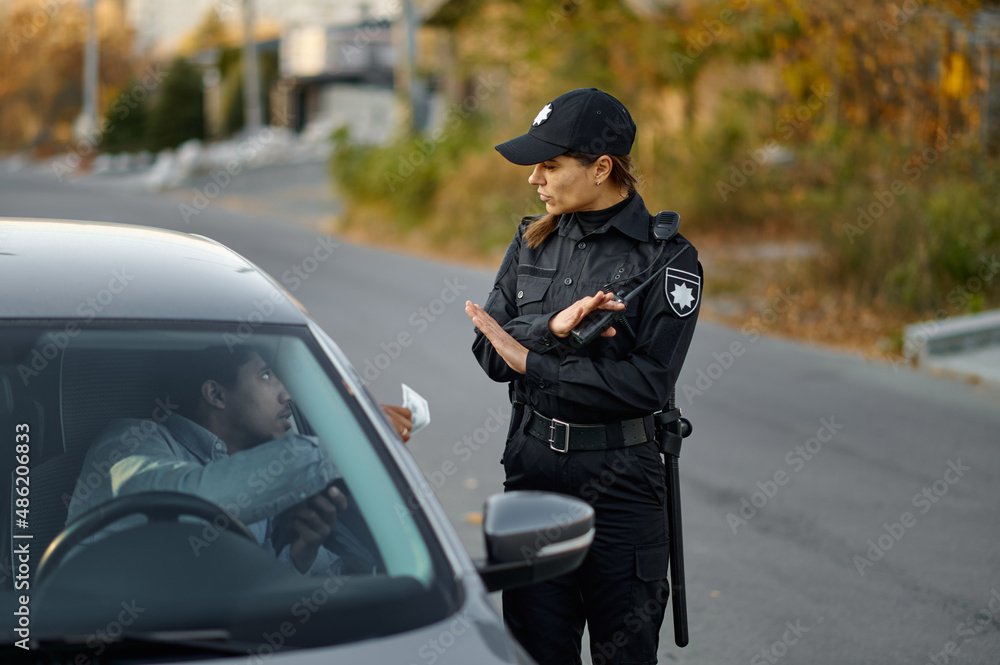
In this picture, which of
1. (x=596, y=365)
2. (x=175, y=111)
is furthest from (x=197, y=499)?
(x=175, y=111)

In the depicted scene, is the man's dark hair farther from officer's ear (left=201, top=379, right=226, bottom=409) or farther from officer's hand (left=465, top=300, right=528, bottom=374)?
officer's hand (left=465, top=300, right=528, bottom=374)

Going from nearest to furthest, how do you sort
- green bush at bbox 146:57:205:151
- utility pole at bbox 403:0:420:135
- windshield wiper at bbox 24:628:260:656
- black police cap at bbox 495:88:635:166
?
windshield wiper at bbox 24:628:260:656, black police cap at bbox 495:88:635:166, utility pole at bbox 403:0:420:135, green bush at bbox 146:57:205:151

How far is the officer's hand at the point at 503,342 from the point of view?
9.04 ft

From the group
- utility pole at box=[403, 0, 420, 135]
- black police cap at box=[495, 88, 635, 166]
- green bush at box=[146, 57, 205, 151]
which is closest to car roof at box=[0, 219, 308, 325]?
black police cap at box=[495, 88, 635, 166]

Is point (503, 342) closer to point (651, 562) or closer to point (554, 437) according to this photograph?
point (554, 437)

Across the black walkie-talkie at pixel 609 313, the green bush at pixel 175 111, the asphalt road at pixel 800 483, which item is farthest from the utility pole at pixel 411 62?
the green bush at pixel 175 111

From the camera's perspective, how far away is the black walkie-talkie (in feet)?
8.57

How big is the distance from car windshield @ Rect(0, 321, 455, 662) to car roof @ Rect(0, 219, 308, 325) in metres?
0.05

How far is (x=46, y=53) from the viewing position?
209ft

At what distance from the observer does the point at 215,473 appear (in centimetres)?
231

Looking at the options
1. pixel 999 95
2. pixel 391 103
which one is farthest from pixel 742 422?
pixel 391 103

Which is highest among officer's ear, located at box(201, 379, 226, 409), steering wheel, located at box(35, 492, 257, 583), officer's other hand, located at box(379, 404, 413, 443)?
officer's ear, located at box(201, 379, 226, 409)

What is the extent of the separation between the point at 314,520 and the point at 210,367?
1.55ft

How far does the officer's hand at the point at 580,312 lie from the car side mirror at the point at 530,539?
53 centimetres
